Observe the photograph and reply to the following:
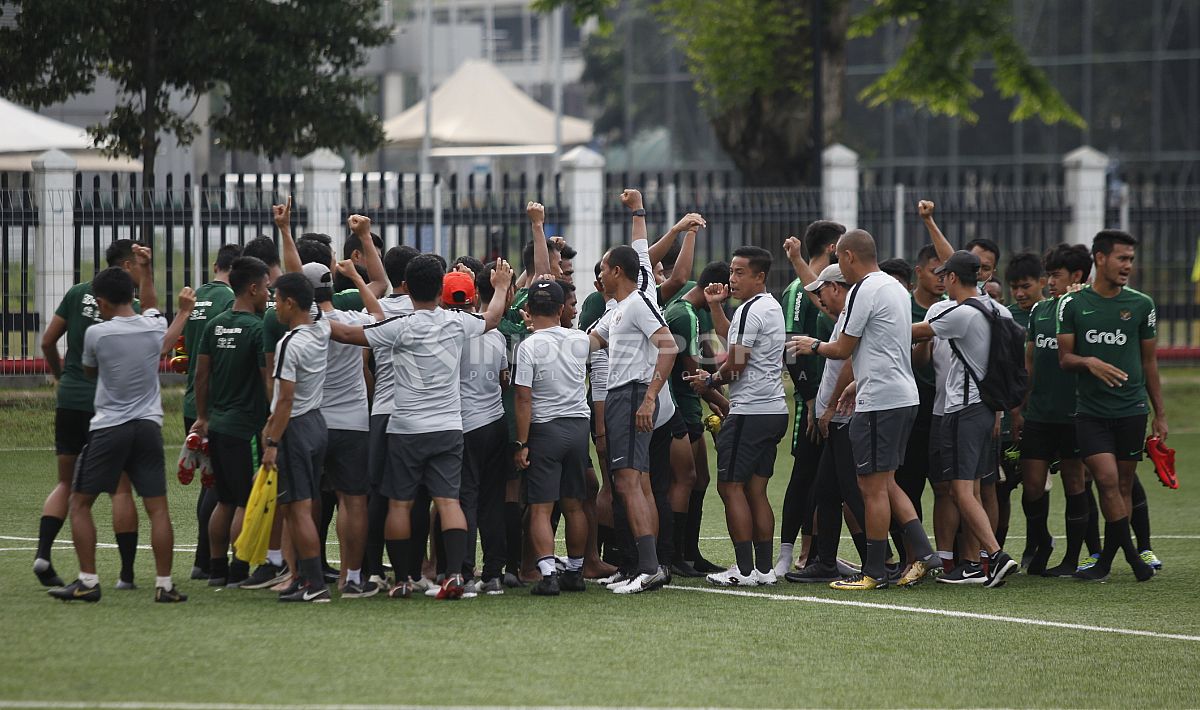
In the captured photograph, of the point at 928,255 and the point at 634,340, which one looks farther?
the point at 928,255

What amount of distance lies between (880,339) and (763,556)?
1420 mm

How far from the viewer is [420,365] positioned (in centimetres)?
775

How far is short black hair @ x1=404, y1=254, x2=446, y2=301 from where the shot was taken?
7.71 metres

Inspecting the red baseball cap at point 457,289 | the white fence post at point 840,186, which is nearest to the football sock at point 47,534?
the red baseball cap at point 457,289

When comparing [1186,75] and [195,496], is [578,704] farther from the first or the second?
[1186,75]

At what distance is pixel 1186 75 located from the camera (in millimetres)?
30172

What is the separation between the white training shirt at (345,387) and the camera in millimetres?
7883

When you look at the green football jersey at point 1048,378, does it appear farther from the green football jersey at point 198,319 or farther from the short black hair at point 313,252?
the green football jersey at point 198,319

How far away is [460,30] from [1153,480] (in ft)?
140

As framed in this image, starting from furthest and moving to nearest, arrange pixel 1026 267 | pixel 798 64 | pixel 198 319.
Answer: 1. pixel 798 64
2. pixel 1026 267
3. pixel 198 319

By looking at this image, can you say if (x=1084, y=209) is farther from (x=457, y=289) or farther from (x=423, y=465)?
(x=423, y=465)

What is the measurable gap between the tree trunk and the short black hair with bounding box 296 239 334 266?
41.3ft

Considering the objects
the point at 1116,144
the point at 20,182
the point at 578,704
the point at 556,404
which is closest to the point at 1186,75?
the point at 1116,144

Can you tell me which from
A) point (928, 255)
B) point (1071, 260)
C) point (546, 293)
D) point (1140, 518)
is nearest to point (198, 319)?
→ point (546, 293)
